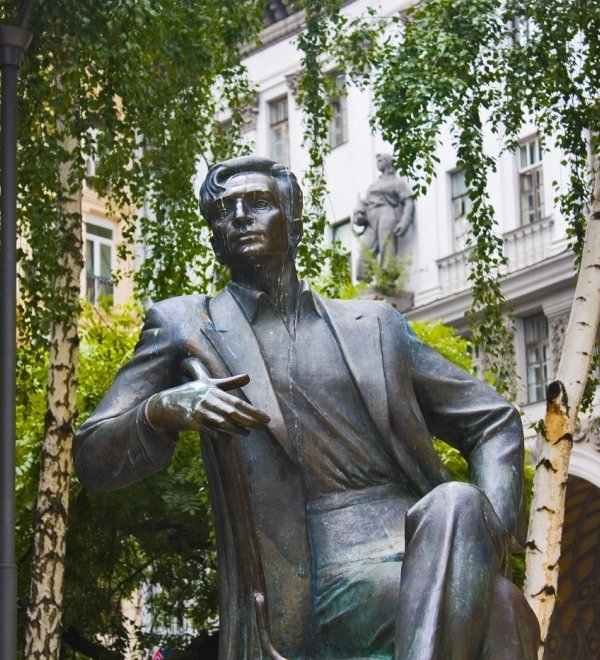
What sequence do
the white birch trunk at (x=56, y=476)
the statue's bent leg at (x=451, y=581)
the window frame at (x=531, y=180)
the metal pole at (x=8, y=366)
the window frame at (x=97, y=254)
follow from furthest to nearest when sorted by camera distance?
the window frame at (x=97, y=254) → the window frame at (x=531, y=180) → the white birch trunk at (x=56, y=476) → the metal pole at (x=8, y=366) → the statue's bent leg at (x=451, y=581)

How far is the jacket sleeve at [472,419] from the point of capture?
543 cm

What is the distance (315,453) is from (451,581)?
679 millimetres

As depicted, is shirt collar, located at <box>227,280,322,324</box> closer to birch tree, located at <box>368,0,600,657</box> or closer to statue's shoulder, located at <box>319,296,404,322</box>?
statue's shoulder, located at <box>319,296,404,322</box>

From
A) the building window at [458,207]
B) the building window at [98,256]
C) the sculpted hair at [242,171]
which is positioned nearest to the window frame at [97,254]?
the building window at [98,256]

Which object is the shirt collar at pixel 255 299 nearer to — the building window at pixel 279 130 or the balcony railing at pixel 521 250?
the balcony railing at pixel 521 250

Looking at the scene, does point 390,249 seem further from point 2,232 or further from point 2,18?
point 2,232

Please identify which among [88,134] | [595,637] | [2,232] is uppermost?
[88,134]

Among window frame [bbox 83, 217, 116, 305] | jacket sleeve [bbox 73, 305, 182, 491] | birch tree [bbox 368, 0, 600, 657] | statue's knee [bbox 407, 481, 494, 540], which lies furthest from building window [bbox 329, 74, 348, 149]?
statue's knee [bbox 407, 481, 494, 540]

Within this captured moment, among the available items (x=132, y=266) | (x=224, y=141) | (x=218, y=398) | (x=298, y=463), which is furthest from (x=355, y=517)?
(x=132, y=266)

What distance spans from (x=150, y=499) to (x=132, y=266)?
576 inches

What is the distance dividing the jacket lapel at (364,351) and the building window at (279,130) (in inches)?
1231

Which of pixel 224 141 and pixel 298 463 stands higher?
pixel 224 141

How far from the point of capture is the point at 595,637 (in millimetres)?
32188

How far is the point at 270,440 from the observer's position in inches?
212
